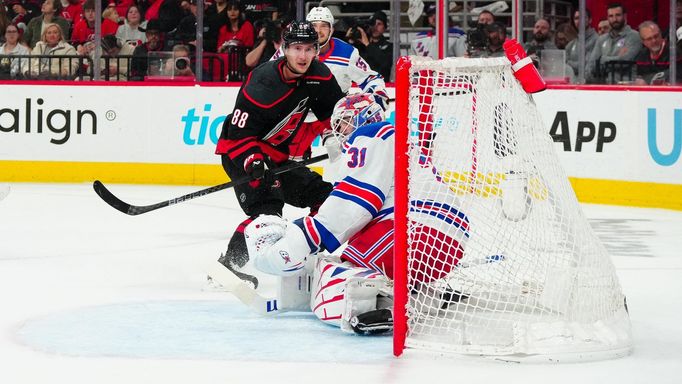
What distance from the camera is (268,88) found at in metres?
4.80

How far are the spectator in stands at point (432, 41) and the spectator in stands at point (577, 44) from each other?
2.41 feet

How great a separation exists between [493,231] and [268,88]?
1448mm

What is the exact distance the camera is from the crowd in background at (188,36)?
8539mm

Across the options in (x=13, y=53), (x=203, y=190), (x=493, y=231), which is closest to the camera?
(x=493, y=231)

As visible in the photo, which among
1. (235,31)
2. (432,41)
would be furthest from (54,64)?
(432,41)

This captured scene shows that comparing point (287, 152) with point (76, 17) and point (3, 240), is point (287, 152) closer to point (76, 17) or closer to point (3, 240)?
point (3, 240)

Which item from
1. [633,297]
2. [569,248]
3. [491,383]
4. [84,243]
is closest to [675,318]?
[633,297]

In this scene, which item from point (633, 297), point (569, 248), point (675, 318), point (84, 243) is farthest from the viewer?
point (84, 243)

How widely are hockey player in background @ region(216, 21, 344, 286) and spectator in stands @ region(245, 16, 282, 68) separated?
13.2ft

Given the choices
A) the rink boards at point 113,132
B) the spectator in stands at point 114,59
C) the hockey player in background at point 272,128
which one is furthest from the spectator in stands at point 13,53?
the hockey player in background at point 272,128

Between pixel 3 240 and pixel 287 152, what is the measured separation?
1781 mm

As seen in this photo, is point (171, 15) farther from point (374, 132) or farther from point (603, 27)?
point (374, 132)

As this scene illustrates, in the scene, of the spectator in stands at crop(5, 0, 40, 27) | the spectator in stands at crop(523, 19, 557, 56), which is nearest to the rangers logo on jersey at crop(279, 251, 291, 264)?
the spectator in stands at crop(523, 19, 557, 56)

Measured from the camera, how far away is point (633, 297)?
180 inches
